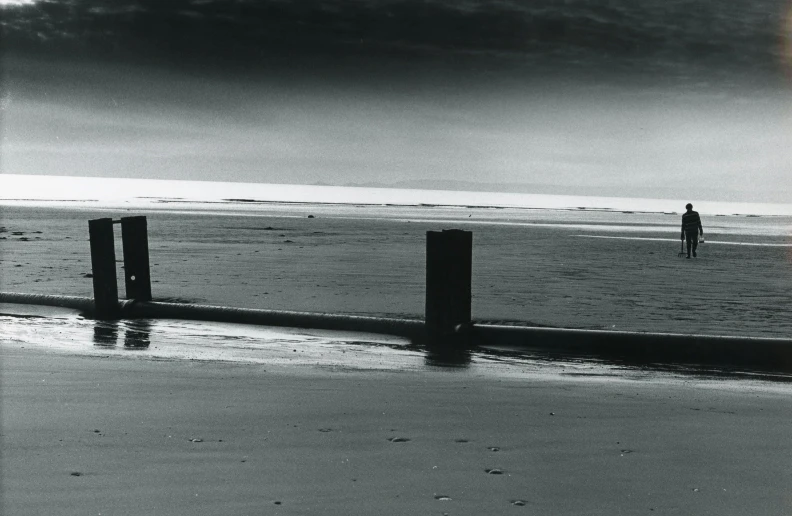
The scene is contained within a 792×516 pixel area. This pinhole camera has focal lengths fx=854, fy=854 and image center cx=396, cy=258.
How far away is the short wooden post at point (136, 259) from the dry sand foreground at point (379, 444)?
145 inches

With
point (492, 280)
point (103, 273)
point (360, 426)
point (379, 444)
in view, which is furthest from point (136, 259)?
point (492, 280)

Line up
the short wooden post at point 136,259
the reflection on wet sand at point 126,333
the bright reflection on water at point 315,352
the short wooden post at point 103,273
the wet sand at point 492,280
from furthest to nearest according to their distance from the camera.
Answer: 1. the wet sand at point 492,280
2. the short wooden post at point 136,259
3. the short wooden post at point 103,273
4. the reflection on wet sand at point 126,333
5. the bright reflection on water at point 315,352

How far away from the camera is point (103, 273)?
989 centimetres

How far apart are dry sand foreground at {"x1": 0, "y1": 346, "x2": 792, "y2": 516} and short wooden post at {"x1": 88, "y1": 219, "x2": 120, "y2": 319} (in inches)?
131

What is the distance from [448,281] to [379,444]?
3.76m

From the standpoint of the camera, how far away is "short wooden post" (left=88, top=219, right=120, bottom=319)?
989 cm

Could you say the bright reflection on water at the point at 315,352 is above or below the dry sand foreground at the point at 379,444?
below

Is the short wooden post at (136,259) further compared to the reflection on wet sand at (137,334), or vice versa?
the short wooden post at (136,259)

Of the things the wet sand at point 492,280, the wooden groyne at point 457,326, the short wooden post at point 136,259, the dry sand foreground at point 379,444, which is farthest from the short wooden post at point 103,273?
the dry sand foreground at point 379,444

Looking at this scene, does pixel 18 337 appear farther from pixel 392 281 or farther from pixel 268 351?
pixel 392 281

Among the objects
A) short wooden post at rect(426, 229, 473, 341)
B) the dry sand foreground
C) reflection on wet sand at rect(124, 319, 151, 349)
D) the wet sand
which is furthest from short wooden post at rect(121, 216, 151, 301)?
short wooden post at rect(426, 229, 473, 341)

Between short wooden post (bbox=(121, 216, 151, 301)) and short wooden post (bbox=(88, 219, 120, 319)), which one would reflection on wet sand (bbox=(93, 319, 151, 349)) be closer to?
short wooden post (bbox=(88, 219, 120, 319))

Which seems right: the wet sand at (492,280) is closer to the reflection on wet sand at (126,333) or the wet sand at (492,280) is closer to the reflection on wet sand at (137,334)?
the reflection on wet sand at (137,334)

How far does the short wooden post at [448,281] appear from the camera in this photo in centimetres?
817
